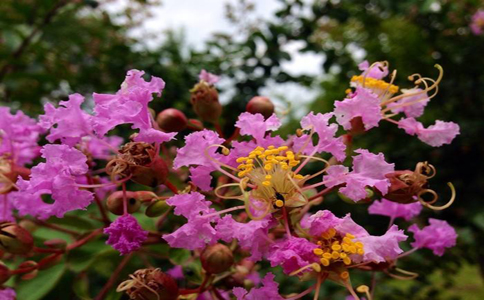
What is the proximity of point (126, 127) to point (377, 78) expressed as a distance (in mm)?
789

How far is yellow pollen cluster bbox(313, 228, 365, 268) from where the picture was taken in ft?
1.98

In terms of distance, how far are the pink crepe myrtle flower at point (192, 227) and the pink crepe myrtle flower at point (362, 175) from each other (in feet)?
0.57

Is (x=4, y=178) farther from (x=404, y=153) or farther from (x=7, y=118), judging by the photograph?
(x=404, y=153)

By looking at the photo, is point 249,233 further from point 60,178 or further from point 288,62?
point 288,62

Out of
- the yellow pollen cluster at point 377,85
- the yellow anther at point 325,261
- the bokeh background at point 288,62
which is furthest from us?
→ the bokeh background at point 288,62

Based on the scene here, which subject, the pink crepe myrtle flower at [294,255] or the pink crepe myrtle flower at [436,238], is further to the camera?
the pink crepe myrtle flower at [436,238]

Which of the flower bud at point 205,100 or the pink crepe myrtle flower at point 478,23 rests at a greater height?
the pink crepe myrtle flower at point 478,23

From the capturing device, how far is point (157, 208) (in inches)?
27.9

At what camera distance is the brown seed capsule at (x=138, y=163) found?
2.23ft

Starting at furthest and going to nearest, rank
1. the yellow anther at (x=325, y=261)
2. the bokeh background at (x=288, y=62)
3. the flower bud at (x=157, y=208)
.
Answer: the bokeh background at (x=288, y=62) → the flower bud at (x=157, y=208) → the yellow anther at (x=325, y=261)

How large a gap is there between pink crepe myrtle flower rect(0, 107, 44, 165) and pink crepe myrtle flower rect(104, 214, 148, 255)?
309 mm

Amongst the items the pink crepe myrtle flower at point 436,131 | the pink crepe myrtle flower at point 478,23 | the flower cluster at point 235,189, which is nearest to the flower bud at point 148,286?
the flower cluster at point 235,189

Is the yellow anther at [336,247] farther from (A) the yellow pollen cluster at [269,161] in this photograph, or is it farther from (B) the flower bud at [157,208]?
(B) the flower bud at [157,208]

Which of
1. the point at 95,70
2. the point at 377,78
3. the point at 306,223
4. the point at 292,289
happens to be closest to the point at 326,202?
the point at 292,289
